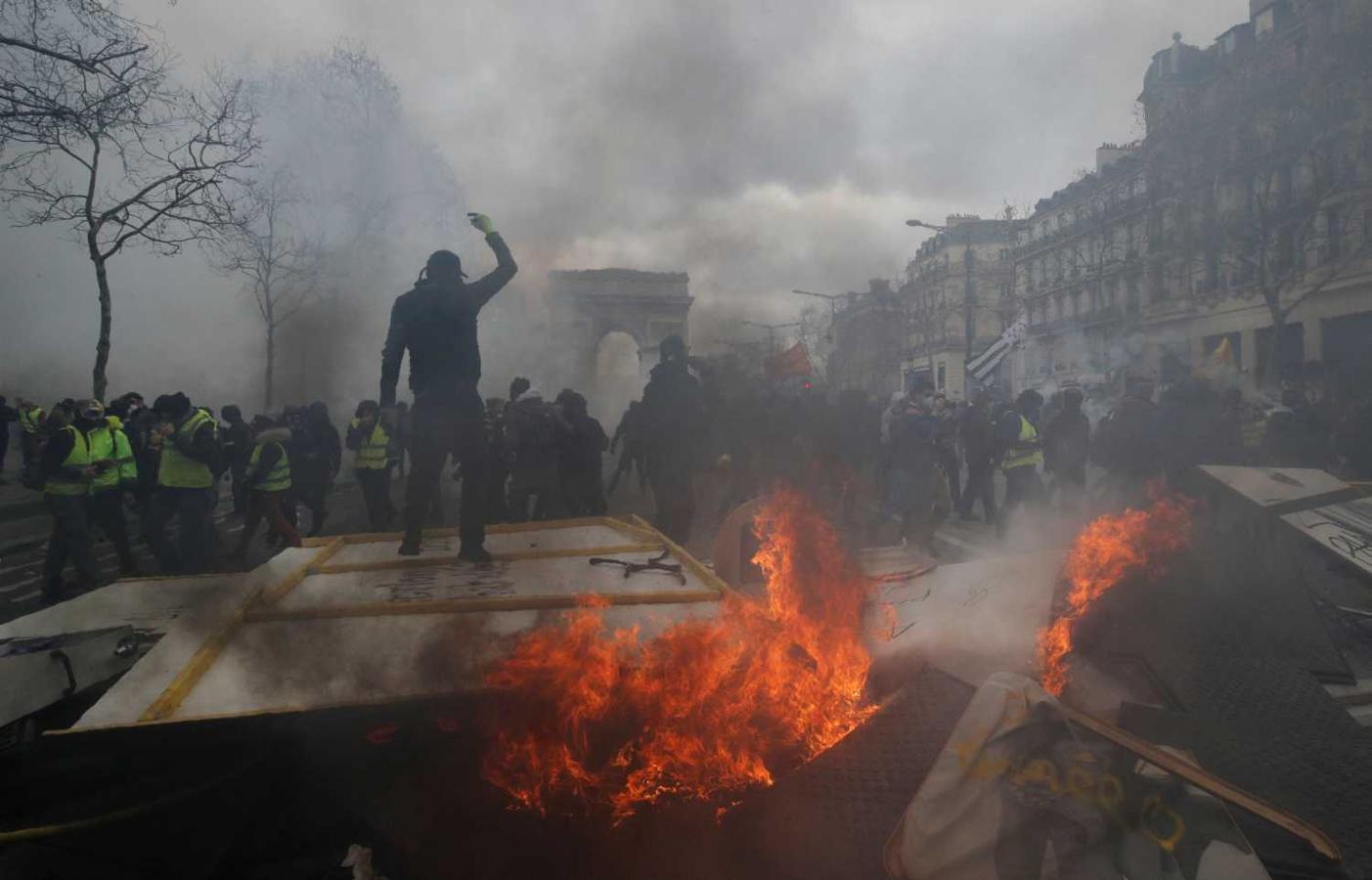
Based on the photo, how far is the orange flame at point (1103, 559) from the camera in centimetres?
346

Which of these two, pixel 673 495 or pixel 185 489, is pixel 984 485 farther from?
pixel 185 489

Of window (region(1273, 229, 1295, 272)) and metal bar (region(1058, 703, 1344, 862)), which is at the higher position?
window (region(1273, 229, 1295, 272))

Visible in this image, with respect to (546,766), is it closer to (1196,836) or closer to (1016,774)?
(1016,774)

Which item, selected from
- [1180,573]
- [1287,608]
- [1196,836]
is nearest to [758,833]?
[1196,836]

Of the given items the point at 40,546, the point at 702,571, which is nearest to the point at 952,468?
the point at 702,571

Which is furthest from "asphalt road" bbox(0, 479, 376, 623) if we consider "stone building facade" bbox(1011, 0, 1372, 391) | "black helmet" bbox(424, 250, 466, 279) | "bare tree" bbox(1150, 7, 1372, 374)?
"bare tree" bbox(1150, 7, 1372, 374)

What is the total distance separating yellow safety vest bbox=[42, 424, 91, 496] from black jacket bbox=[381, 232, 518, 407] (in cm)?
434

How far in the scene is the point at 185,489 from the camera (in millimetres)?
7488

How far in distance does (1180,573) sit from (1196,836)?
205 cm

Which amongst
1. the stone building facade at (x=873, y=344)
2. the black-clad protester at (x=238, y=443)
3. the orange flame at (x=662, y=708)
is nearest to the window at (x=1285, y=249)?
the orange flame at (x=662, y=708)

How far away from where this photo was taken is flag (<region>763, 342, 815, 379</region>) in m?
13.8

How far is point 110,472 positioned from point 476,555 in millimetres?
5406

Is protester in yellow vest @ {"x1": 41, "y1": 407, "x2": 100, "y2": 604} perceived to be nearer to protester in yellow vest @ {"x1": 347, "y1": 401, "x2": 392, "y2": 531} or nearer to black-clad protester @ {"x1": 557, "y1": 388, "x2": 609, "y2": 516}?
protester in yellow vest @ {"x1": 347, "y1": 401, "x2": 392, "y2": 531}

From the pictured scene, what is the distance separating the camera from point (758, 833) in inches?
110
